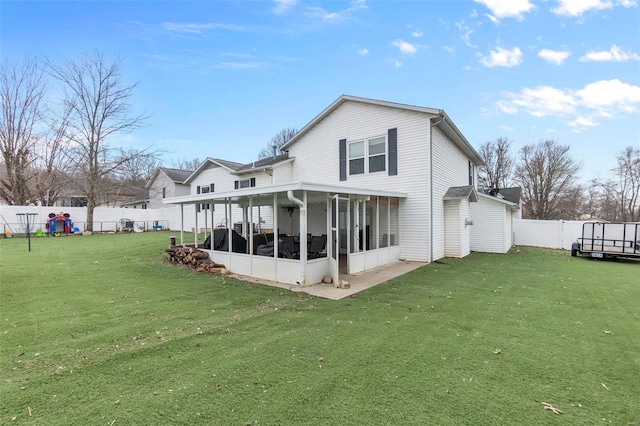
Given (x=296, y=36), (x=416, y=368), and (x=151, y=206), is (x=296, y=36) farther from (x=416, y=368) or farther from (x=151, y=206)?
(x=151, y=206)

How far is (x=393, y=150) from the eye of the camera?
11062mm

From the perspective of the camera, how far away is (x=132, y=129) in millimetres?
22938

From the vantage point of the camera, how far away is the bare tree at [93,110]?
853 inches

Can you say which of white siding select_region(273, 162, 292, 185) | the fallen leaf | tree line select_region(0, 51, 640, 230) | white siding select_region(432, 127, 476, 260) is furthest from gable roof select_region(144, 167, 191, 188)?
the fallen leaf

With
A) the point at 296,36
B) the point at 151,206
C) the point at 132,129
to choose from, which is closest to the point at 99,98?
the point at 132,129

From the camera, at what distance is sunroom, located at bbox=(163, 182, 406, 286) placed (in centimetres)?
720

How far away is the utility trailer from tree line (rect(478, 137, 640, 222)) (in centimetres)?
1592

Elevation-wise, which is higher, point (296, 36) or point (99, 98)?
point (99, 98)

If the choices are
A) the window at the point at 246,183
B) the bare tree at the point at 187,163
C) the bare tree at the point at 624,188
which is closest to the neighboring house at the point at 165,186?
the window at the point at 246,183

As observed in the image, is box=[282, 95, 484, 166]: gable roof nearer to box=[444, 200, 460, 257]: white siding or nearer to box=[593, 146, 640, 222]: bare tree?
box=[444, 200, 460, 257]: white siding

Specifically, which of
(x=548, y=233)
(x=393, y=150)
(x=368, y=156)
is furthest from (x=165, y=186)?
(x=548, y=233)

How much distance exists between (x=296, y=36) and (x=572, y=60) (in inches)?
458

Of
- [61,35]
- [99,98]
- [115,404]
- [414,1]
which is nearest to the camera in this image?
[115,404]

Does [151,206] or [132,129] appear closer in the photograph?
[132,129]
